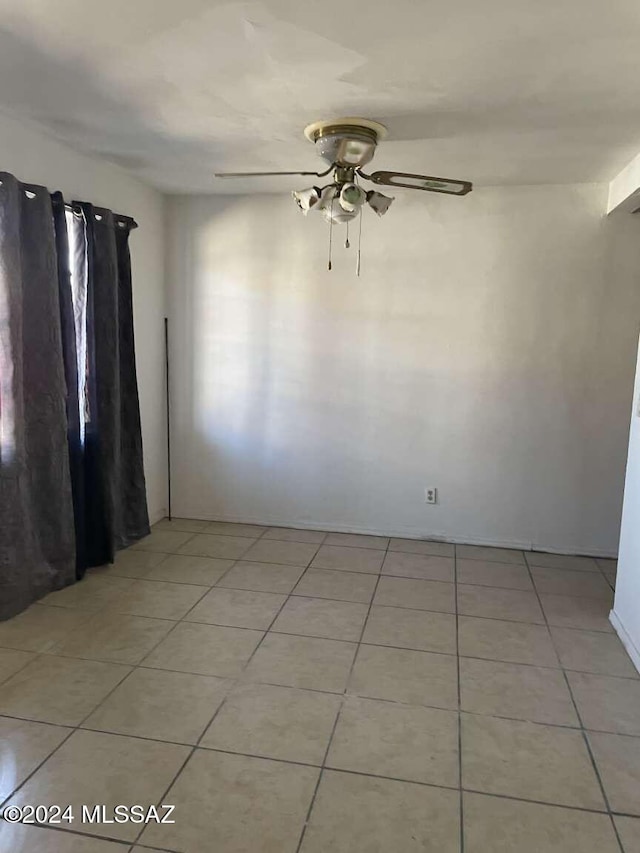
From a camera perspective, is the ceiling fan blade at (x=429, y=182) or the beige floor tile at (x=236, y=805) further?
the ceiling fan blade at (x=429, y=182)

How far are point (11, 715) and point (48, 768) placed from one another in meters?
0.35

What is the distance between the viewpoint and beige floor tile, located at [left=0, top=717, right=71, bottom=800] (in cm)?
189

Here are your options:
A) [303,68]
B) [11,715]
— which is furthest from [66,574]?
[303,68]

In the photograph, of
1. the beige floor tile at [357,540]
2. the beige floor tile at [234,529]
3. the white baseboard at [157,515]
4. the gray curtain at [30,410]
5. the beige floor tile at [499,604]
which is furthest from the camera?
the white baseboard at [157,515]

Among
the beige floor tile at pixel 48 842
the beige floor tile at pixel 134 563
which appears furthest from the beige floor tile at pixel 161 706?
the beige floor tile at pixel 134 563

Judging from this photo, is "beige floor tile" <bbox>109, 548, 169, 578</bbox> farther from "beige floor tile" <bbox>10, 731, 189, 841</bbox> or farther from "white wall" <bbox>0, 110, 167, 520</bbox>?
"beige floor tile" <bbox>10, 731, 189, 841</bbox>

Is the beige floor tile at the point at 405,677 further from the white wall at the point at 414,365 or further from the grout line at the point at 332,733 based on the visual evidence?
the white wall at the point at 414,365

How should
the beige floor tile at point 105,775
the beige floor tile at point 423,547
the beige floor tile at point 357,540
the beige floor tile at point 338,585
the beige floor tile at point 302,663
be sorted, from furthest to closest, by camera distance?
the beige floor tile at point 357,540 < the beige floor tile at point 423,547 < the beige floor tile at point 338,585 < the beige floor tile at point 302,663 < the beige floor tile at point 105,775

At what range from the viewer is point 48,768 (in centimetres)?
193

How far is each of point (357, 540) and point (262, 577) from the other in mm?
882

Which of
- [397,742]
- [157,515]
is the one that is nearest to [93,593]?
[157,515]

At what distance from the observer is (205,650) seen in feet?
8.73

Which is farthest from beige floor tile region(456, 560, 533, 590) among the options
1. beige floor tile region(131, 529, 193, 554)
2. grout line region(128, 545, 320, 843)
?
beige floor tile region(131, 529, 193, 554)

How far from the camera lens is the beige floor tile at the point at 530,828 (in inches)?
65.8
